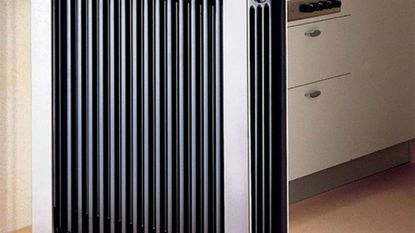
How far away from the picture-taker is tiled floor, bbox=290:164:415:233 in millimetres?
3029

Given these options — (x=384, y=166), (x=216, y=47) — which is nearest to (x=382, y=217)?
(x=384, y=166)

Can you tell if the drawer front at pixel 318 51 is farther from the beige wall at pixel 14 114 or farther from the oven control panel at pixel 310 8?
the beige wall at pixel 14 114

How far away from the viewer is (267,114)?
4.12 ft

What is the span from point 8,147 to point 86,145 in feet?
4.06

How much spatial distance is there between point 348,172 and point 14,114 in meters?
1.34

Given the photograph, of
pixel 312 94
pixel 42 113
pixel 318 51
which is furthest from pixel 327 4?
pixel 42 113

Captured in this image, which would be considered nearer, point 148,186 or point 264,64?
point 264,64

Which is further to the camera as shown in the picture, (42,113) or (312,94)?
(312,94)

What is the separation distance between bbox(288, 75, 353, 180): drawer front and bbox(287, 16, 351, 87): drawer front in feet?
0.11

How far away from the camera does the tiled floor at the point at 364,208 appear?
119 inches

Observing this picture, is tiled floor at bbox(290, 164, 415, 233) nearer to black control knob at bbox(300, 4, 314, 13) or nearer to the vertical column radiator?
black control knob at bbox(300, 4, 314, 13)

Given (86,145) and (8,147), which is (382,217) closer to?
(8,147)

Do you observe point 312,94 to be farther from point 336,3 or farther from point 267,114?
point 267,114

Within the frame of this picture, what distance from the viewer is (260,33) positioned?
1247 millimetres
